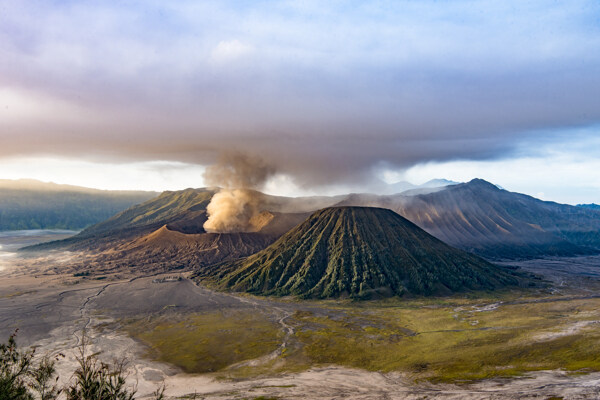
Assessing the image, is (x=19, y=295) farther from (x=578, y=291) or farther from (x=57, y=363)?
(x=578, y=291)

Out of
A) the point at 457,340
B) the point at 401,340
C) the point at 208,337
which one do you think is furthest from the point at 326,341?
the point at 457,340

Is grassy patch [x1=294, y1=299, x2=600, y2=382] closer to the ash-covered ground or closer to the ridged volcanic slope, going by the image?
the ash-covered ground

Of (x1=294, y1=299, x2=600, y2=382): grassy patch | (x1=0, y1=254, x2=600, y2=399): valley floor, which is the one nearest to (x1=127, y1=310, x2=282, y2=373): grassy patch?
(x1=0, y1=254, x2=600, y2=399): valley floor

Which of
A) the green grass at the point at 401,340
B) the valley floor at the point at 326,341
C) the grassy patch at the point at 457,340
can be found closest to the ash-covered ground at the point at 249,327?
the valley floor at the point at 326,341

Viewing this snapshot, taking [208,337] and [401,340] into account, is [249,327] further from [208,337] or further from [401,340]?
[401,340]

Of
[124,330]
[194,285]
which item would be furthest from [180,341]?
[194,285]

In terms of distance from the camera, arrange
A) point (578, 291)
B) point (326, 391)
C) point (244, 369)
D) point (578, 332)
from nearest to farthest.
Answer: point (326, 391), point (244, 369), point (578, 332), point (578, 291)

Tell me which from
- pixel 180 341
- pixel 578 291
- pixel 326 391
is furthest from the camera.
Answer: pixel 578 291
